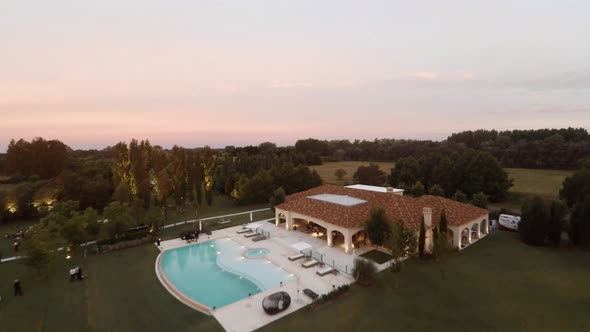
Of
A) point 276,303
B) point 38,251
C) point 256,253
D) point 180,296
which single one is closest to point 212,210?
point 256,253

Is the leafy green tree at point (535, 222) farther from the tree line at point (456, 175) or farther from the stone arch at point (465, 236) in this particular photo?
the tree line at point (456, 175)

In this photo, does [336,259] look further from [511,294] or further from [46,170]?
[46,170]

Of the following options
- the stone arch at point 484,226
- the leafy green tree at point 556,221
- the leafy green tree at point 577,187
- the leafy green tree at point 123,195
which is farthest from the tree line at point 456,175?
the leafy green tree at point 123,195

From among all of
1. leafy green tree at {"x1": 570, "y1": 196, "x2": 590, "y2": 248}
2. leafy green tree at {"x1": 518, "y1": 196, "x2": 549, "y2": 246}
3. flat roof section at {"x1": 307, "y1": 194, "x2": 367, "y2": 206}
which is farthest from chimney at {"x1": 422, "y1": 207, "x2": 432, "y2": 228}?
leafy green tree at {"x1": 570, "y1": 196, "x2": 590, "y2": 248}

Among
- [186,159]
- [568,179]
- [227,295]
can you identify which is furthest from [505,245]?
[186,159]

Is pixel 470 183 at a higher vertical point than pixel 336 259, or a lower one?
higher

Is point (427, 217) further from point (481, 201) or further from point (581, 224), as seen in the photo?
point (581, 224)

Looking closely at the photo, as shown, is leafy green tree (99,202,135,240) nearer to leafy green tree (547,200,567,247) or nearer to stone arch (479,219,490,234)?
stone arch (479,219,490,234)
